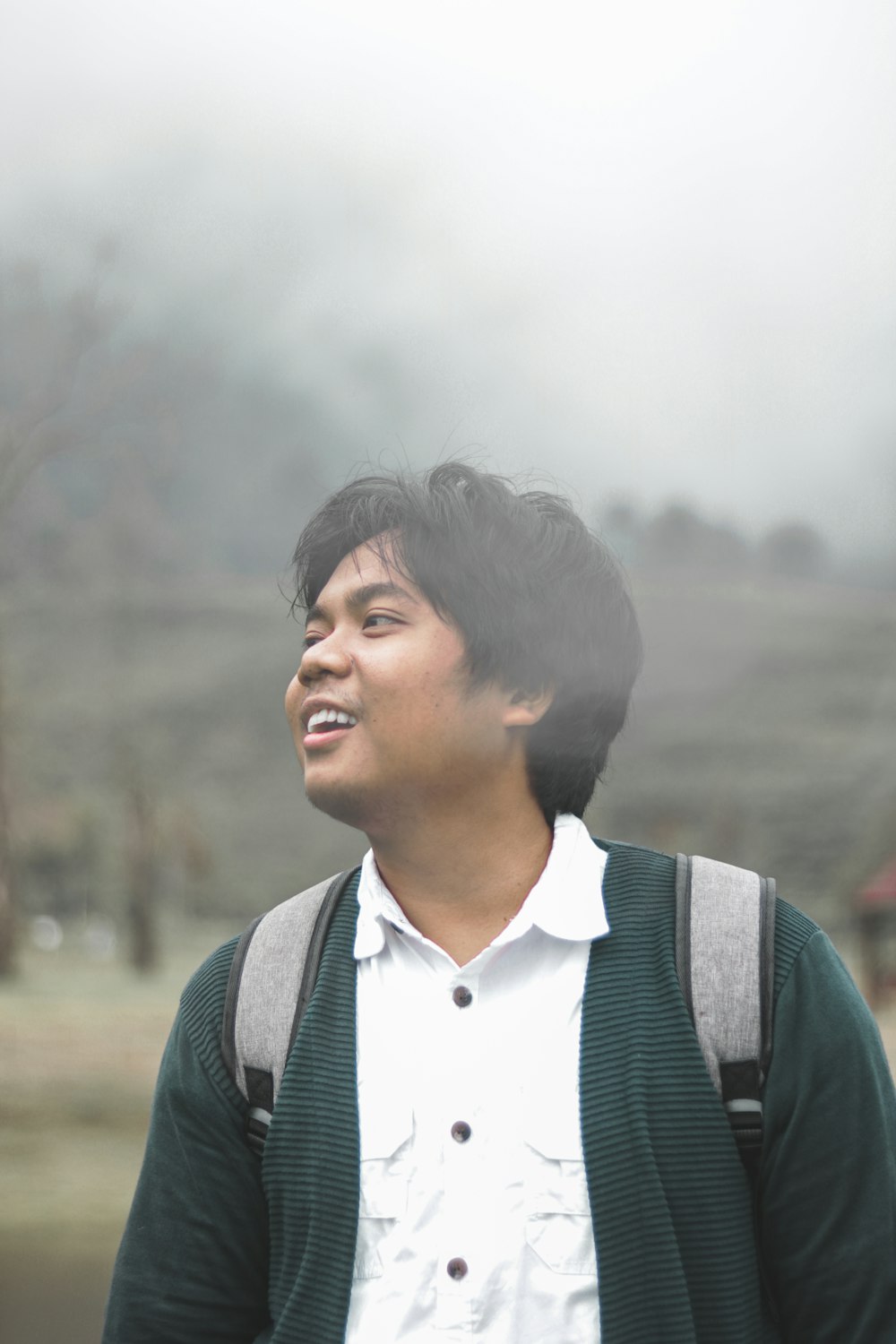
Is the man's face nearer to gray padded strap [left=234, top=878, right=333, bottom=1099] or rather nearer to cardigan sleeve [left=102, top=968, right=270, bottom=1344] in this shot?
gray padded strap [left=234, top=878, right=333, bottom=1099]

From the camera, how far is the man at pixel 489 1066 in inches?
43.4

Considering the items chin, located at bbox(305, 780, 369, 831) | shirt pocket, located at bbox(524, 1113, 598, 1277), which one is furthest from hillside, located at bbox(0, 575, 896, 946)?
shirt pocket, located at bbox(524, 1113, 598, 1277)

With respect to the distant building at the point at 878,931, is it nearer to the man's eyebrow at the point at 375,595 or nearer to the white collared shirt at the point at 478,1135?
the white collared shirt at the point at 478,1135

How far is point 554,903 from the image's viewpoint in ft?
4.02

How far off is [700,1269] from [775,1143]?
126 mm

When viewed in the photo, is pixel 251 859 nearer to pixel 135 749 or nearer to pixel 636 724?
pixel 135 749

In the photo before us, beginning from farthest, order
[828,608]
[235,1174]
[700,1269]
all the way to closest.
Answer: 1. [828,608]
2. [235,1174]
3. [700,1269]

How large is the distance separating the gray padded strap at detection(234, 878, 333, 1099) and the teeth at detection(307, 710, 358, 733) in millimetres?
187

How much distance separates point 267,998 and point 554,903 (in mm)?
298

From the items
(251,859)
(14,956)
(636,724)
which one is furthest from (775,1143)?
(14,956)

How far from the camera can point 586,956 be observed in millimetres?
1222

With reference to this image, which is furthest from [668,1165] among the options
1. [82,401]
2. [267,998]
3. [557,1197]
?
[82,401]

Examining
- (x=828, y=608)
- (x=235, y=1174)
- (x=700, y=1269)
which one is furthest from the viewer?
(x=828, y=608)

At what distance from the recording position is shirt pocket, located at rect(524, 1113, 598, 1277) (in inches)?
43.3
